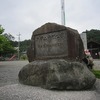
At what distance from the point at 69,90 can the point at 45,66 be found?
1.10 m

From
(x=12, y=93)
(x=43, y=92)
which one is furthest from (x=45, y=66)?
(x=12, y=93)

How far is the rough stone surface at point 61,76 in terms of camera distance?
6379mm

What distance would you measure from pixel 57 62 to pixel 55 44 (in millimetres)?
1041

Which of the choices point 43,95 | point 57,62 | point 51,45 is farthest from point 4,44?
point 43,95

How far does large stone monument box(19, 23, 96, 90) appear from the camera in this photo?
6453mm

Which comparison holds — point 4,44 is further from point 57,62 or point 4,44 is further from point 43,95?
point 43,95

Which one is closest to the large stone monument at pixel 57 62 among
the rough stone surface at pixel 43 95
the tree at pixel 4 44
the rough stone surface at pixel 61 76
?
the rough stone surface at pixel 61 76

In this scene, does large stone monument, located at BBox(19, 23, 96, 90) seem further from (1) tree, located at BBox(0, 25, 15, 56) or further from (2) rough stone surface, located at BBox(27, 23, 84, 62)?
(1) tree, located at BBox(0, 25, 15, 56)

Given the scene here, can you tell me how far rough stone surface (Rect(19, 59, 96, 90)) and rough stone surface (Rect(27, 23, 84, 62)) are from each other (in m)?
0.54

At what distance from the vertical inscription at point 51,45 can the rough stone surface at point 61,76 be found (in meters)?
0.69

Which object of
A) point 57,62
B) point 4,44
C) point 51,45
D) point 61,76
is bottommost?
point 61,76

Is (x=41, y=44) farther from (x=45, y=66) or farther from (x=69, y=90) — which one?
(x=69, y=90)

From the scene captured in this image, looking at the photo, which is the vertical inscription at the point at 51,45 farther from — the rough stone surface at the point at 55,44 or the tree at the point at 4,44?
the tree at the point at 4,44

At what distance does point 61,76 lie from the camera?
6.42 m
